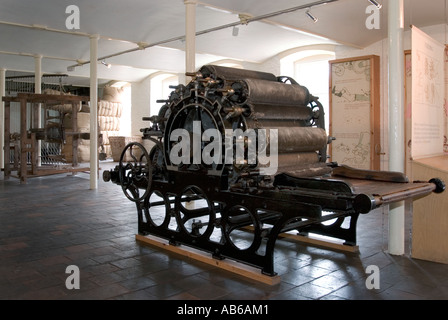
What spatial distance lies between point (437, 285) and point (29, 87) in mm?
17045

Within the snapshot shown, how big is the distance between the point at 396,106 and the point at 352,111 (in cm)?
386

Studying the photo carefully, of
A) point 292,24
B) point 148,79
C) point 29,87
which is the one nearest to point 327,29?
point 292,24

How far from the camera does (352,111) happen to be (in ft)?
26.4

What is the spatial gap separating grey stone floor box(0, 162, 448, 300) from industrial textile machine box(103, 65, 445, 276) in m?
0.28

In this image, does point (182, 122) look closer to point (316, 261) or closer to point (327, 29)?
point (316, 261)

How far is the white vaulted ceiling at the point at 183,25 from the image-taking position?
6621 millimetres

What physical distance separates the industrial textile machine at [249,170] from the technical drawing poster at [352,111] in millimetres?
3513

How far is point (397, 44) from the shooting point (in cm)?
420

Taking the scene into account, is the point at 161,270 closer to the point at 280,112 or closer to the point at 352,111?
the point at 280,112

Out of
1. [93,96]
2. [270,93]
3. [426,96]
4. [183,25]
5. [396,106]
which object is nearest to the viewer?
[270,93]

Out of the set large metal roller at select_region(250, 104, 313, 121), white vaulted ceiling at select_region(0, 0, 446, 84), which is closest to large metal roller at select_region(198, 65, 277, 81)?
large metal roller at select_region(250, 104, 313, 121)

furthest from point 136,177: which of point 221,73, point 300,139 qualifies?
point 300,139

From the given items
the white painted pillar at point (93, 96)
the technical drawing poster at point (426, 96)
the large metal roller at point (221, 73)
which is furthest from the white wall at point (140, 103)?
the technical drawing poster at point (426, 96)

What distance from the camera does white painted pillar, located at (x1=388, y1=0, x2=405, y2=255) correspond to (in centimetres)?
421
